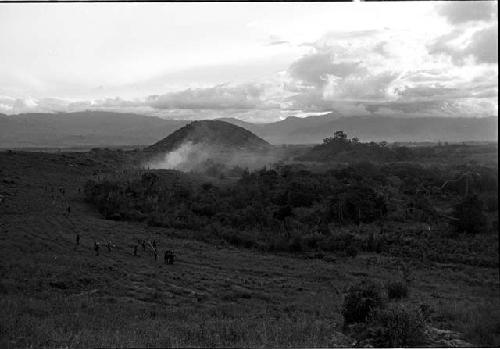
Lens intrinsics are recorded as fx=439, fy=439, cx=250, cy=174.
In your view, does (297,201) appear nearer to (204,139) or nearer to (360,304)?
(204,139)

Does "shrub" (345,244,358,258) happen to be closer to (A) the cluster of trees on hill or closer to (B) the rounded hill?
(A) the cluster of trees on hill

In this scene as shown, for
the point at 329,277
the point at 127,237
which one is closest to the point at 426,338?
the point at 329,277

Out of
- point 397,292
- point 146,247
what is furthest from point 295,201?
point 397,292

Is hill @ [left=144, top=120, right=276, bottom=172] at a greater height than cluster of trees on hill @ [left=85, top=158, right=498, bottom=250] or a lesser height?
greater

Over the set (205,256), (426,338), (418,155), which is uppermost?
(418,155)

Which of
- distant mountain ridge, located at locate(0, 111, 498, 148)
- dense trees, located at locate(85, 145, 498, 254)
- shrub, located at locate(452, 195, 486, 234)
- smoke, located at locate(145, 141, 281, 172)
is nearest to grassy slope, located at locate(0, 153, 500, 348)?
dense trees, located at locate(85, 145, 498, 254)

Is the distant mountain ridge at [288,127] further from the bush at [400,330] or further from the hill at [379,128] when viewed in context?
the bush at [400,330]

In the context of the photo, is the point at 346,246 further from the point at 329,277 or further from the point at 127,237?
the point at 127,237
